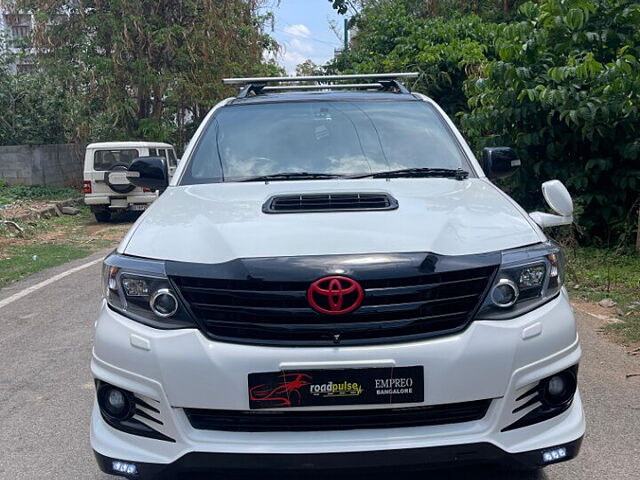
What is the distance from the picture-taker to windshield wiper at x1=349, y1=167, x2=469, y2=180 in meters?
4.24

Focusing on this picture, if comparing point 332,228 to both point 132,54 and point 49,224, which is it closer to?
point 49,224

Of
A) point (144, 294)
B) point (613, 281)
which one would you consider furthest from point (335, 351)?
point (613, 281)

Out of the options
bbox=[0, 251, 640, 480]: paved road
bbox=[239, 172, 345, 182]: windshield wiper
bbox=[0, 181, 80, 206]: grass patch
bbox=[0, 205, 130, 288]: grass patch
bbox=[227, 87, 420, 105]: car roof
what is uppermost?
bbox=[227, 87, 420, 105]: car roof

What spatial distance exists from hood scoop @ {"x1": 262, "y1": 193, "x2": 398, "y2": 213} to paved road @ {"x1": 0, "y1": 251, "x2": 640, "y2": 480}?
1138 millimetres

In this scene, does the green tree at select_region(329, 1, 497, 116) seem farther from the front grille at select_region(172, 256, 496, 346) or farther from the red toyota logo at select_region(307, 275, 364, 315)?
the red toyota logo at select_region(307, 275, 364, 315)

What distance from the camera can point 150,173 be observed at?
471 cm

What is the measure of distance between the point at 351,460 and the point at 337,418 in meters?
0.17

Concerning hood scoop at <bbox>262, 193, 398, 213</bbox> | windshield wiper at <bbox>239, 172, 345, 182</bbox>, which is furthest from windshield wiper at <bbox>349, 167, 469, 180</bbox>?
hood scoop at <bbox>262, 193, 398, 213</bbox>

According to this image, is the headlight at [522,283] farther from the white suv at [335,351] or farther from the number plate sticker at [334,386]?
the number plate sticker at [334,386]

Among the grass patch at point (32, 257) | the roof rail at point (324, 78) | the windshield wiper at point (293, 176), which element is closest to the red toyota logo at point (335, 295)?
the windshield wiper at point (293, 176)

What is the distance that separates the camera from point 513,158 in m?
4.73

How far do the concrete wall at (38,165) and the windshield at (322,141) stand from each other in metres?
17.3

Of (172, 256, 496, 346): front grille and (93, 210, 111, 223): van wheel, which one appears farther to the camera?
(93, 210, 111, 223): van wheel

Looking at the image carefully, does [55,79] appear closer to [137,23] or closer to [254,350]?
[137,23]
